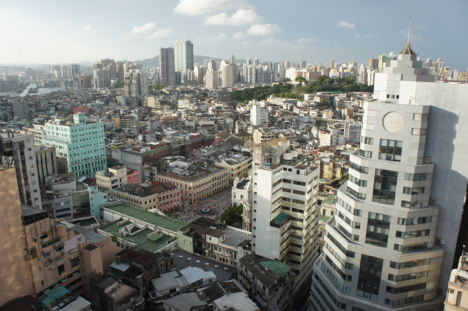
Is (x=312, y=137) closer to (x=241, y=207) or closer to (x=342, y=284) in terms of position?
(x=241, y=207)

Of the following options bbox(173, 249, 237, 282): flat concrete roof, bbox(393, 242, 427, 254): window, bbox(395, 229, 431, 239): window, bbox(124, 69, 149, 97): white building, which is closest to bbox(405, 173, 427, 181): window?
bbox(395, 229, 431, 239): window

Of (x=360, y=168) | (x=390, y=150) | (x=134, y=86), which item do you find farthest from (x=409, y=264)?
(x=134, y=86)

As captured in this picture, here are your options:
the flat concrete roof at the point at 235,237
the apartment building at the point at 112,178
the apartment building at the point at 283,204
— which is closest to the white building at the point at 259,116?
the apartment building at the point at 112,178

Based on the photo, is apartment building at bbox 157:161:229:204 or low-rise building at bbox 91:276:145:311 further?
apartment building at bbox 157:161:229:204

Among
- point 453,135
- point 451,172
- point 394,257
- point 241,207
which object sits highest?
point 453,135

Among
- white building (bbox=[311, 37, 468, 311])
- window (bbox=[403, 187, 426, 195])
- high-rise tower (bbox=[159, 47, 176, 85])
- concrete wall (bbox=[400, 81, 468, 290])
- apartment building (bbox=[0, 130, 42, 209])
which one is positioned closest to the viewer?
concrete wall (bbox=[400, 81, 468, 290])

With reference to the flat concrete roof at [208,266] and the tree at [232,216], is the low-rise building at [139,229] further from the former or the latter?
the tree at [232,216]

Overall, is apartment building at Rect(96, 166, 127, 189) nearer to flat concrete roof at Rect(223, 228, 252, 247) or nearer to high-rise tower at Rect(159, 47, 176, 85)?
flat concrete roof at Rect(223, 228, 252, 247)

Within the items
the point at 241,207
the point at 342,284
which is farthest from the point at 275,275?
the point at 241,207
